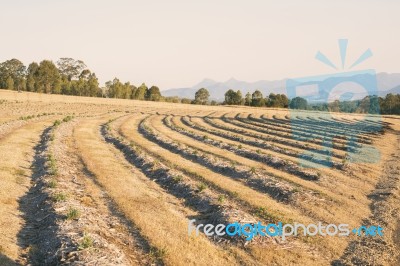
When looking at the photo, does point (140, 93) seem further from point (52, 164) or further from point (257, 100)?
point (52, 164)

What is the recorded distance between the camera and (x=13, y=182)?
18578mm

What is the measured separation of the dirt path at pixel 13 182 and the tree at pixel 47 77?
91.7m

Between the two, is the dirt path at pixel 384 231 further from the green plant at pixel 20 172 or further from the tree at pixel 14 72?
the tree at pixel 14 72

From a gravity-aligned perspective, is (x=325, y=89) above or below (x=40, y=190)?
above

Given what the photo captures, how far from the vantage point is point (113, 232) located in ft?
43.7

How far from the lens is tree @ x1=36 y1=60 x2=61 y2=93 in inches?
4650

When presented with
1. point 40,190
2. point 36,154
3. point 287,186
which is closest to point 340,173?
point 287,186

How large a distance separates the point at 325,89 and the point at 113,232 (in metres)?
16.1

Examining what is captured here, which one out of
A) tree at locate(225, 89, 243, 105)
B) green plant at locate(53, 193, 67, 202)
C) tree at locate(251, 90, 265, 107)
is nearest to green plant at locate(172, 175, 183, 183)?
green plant at locate(53, 193, 67, 202)

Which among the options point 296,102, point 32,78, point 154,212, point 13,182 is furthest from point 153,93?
point 154,212

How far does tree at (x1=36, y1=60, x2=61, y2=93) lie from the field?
94.0 meters

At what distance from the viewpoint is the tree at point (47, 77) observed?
11812cm

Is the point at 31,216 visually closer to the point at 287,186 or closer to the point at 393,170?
the point at 287,186

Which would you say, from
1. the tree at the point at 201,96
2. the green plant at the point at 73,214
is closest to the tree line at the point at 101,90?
the tree at the point at 201,96
